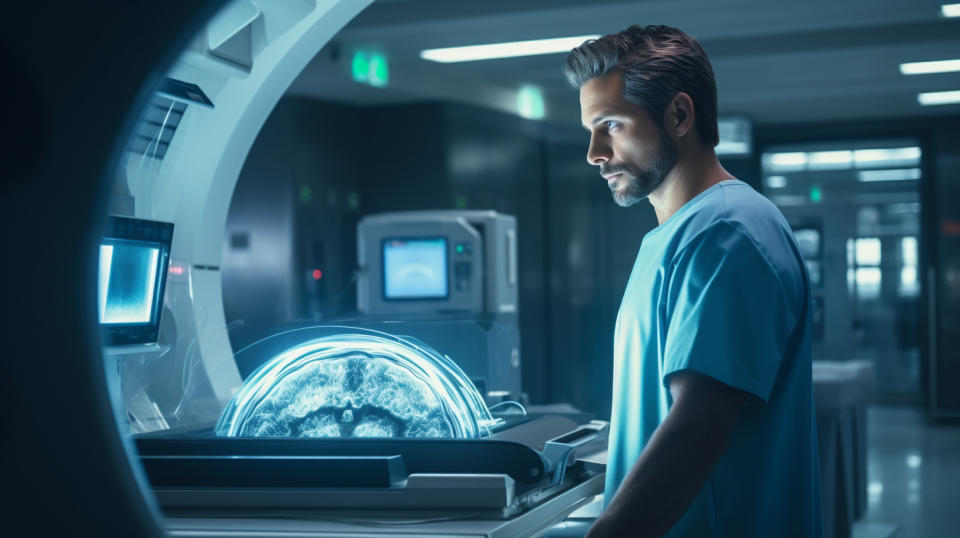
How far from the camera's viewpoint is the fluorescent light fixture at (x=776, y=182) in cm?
1091

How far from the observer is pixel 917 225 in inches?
412

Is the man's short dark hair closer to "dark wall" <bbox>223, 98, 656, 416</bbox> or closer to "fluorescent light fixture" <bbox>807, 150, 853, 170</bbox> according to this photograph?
"dark wall" <bbox>223, 98, 656, 416</bbox>

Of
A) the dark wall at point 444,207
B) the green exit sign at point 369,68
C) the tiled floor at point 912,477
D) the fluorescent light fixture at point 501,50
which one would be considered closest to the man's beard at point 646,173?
the tiled floor at point 912,477

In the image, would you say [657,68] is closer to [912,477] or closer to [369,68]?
[369,68]

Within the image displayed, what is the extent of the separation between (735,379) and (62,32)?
0.94 m

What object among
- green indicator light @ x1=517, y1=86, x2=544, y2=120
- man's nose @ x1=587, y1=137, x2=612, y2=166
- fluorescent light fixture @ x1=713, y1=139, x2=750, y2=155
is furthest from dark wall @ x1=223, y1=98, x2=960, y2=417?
man's nose @ x1=587, y1=137, x2=612, y2=166

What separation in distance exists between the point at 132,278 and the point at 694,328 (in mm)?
959

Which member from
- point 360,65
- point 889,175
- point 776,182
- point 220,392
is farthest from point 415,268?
point 889,175

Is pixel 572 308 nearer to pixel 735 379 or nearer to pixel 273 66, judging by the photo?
pixel 273 66

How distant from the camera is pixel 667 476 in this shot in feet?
4.09

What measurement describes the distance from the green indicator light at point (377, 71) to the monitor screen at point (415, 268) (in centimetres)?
122

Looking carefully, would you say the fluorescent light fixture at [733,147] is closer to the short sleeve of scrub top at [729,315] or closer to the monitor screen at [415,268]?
the monitor screen at [415,268]

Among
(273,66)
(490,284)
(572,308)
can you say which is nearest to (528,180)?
(572,308)

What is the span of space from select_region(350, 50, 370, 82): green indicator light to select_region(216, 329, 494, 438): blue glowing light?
5200 mm
